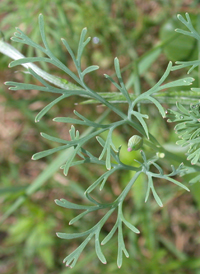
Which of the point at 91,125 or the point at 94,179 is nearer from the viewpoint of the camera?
the point at 91,125

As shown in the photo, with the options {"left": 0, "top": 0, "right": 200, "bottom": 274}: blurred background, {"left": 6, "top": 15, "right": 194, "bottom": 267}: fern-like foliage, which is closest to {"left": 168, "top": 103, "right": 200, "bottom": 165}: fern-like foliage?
{"left": 6, "top": 15, "right": 194, "bottom": 267}: fern-like foliage

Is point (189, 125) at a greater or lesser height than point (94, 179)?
greater

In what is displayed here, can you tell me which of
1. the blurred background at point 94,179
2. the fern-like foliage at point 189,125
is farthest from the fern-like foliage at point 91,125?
the blurred background at point 94,179

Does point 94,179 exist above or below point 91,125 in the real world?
below

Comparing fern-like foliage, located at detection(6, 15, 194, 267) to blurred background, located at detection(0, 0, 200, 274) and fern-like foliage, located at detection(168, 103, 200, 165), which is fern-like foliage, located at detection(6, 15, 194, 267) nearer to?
fern-like foliage, located at detection(168, 103, 200, 165)

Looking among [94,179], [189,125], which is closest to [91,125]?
[189,125]

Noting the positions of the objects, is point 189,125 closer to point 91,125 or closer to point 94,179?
point 91,125

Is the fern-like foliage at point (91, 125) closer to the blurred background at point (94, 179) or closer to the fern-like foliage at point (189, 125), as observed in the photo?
the fern-like foliage at point (189, 125)

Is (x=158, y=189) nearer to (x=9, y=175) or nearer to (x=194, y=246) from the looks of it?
(x=194, y=246)

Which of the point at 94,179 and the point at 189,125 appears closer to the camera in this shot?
the point at 189,125
